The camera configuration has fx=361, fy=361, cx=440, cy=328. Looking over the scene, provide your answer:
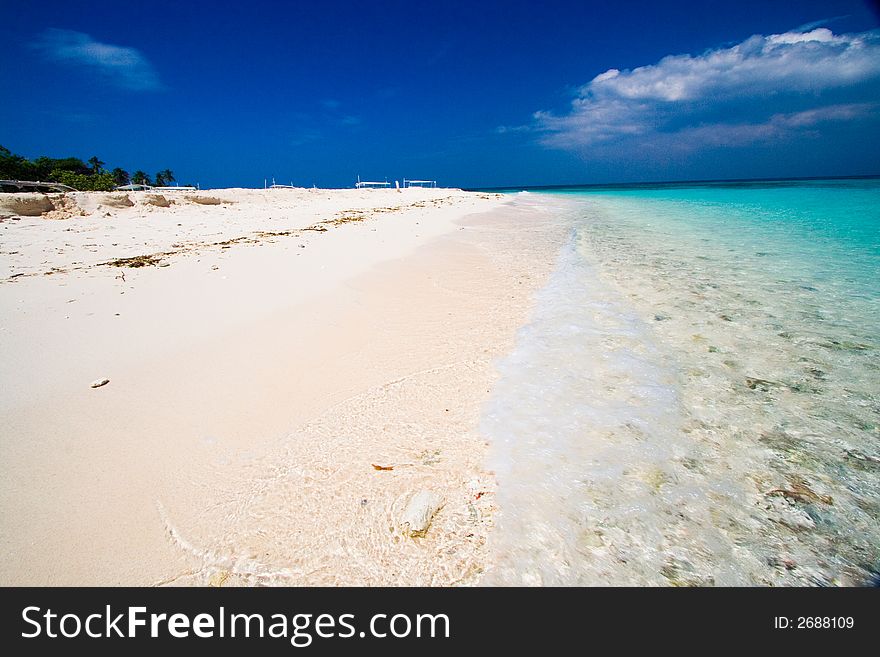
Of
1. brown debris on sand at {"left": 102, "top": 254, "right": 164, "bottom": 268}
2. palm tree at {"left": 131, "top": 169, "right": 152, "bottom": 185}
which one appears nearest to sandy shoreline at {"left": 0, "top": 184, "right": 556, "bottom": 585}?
brown debris on sand at {"left": 102, "top": 254, "right": 164, "bottom": 268}

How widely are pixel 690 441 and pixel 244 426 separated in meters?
3.20

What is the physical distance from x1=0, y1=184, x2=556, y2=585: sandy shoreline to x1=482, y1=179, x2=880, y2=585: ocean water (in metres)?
0.35

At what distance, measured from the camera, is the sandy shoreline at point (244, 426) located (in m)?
1.71

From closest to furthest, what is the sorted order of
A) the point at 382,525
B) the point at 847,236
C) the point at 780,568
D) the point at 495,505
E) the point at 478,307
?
the point at 780,568, the point at 382,525, the point at 495,505, the point at 478,307, the point at 847,236

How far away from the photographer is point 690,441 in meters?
2.59

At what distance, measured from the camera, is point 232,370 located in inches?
130

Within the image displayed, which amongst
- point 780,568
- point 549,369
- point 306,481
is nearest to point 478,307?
point 549,369

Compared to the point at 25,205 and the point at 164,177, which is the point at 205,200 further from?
the point at 164,177

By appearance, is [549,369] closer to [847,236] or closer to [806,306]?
[806,306]

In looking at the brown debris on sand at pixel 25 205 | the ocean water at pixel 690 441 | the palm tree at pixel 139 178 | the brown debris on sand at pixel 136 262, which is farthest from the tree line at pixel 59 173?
the ocean water at pixel 690 441

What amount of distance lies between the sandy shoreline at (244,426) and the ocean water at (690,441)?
35 centimetres

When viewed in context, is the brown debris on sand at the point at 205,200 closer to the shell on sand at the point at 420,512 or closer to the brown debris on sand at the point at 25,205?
the brown debris on sand at the point at 25,205

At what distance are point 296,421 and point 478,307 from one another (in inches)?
124
